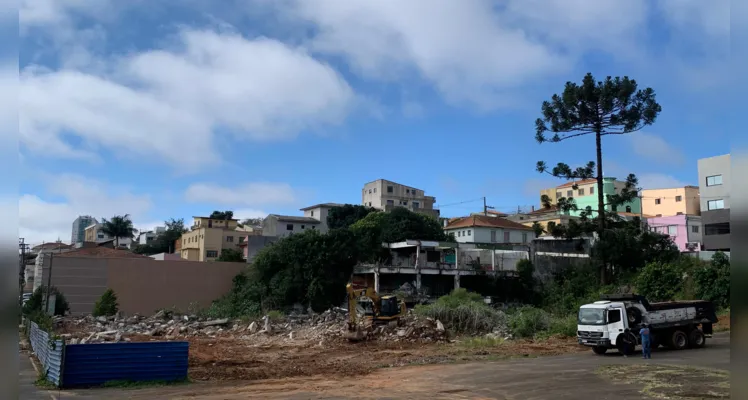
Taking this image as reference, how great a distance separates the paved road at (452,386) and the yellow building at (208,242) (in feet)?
221

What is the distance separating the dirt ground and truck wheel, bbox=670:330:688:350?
3.89m

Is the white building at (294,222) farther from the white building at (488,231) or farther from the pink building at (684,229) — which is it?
the pink building at (684,229)

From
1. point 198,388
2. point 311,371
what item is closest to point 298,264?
point 311,371

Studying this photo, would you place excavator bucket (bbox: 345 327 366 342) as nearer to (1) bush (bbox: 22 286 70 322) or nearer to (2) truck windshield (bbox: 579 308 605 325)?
(2) truck windshield (bbox: 579 308 605 325)

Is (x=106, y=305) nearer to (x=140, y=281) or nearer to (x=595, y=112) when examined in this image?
(x=140, y=281)

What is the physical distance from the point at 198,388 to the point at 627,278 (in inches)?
1576

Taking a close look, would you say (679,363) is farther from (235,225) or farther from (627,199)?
(235,225)

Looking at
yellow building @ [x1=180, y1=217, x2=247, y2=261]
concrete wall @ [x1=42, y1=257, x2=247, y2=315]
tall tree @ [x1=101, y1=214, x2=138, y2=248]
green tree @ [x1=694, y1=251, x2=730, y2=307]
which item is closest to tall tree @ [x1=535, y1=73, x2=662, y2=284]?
green tree @ [x1=694, y1=251, x2=730, y2=307]

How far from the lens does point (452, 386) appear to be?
15.5m

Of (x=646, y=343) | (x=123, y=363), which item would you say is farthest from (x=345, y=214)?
(x=123, y=363)

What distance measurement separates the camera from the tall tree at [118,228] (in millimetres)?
100812

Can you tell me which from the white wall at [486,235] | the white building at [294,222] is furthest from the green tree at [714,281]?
the white building at [294,222]

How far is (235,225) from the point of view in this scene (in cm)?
9719

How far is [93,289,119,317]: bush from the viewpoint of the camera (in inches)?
1657
